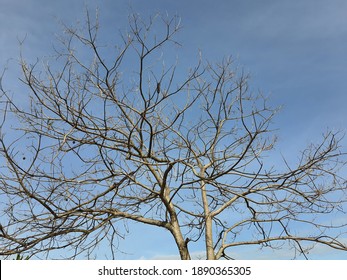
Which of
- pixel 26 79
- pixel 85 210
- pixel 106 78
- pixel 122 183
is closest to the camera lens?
pixel 26 79

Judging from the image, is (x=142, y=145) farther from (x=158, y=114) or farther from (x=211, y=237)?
(x=211, y=237)

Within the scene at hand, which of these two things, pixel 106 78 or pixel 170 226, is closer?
pixel 106 78

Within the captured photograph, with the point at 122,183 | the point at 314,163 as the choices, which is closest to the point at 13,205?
the point at 122,183

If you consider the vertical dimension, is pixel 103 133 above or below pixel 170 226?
above

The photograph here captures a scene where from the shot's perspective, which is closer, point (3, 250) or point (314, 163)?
point (3, 250)

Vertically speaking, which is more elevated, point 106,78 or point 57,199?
point 106,78

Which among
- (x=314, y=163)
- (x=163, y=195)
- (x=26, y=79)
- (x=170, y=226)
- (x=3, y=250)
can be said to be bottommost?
(x=3, y=250)

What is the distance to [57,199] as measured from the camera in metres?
5.70

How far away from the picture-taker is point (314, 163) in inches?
249

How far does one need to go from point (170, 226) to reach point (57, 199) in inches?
64.1

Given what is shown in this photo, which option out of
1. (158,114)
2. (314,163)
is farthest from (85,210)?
(314,163)

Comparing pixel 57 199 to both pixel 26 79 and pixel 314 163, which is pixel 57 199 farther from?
pixel 314 163

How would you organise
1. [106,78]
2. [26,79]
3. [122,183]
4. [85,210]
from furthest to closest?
[122,183] → [85,210] → [106,78] → [26,79]

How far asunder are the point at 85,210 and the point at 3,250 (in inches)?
44.5
